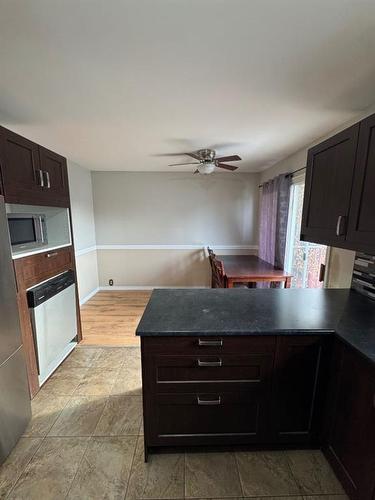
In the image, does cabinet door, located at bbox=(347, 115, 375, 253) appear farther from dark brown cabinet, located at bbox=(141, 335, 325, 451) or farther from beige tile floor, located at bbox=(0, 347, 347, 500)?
beige tile floor, located at bbox=(0, 347, 347, 500)

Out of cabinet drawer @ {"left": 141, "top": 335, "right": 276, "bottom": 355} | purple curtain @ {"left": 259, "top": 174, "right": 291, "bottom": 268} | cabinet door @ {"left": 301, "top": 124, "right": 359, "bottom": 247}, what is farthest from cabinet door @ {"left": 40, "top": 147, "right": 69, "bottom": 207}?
purple curtain @ {"left": 259, "top": 174, "right": 291, "bottom": 268}

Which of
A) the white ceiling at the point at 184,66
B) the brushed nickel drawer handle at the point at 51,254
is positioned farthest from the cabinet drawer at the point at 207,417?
the white ceiling at the point at 184,66

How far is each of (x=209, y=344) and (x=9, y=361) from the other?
4.34ft

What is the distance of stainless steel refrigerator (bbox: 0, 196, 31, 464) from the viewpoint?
4.73 feet

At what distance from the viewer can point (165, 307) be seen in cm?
157

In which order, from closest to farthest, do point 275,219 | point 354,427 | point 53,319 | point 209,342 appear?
point 354,427 < point 209,342 < point 53,319 < point 275,219

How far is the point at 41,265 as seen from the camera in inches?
81.1

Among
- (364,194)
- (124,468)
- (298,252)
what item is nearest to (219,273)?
(298,252)

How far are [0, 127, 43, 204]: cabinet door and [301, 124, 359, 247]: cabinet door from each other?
7.40 feet

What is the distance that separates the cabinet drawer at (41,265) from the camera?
181 centimetres

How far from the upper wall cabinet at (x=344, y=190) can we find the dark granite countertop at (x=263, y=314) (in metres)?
0.46

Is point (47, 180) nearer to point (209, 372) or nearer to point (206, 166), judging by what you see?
point (206, 166)

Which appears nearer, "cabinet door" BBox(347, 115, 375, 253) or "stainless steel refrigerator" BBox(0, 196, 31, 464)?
"cabinet door" BBox(347, 115, 375, 253)

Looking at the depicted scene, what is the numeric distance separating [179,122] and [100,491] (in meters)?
2.65
